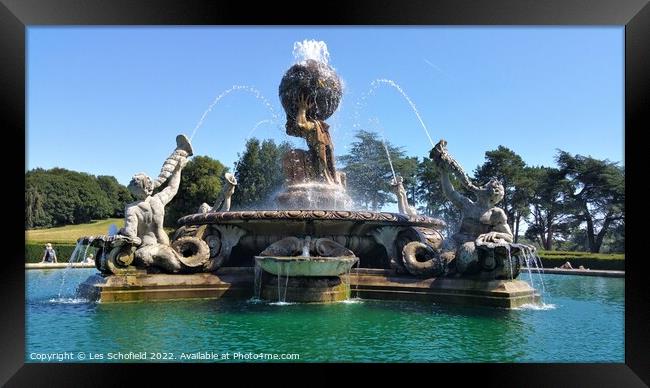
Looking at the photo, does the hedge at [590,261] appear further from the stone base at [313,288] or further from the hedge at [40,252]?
the hedge at [40,252]

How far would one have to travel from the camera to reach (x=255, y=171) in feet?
142

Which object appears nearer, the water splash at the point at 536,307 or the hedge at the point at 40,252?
the water splash at the point at 536,307

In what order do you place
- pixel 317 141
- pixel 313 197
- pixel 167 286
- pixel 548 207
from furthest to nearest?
pixel 548 207
pixel 317 141
pixel 313 197
pixel 167 286

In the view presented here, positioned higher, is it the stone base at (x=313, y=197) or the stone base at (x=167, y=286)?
the stone base at (x=313, y=197)

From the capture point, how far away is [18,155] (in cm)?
611

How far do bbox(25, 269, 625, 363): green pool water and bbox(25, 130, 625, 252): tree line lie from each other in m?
30.2

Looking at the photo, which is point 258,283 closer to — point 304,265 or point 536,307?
point 304,265

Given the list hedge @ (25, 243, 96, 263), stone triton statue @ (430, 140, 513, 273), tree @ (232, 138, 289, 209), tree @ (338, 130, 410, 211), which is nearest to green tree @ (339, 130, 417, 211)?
tree @ (338, 130, 410, 211)

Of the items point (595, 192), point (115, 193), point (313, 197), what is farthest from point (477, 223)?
point (115, 193)

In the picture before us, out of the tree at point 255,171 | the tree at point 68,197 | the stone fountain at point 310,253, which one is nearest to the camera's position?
the stone fountain at point 310,253

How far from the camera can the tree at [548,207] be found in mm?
46188

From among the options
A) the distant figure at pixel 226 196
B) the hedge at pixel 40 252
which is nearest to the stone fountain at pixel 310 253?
the distant figure at pixel 226 196

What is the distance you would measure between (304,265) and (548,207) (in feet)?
137

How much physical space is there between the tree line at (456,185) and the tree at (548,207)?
8 centimetres
